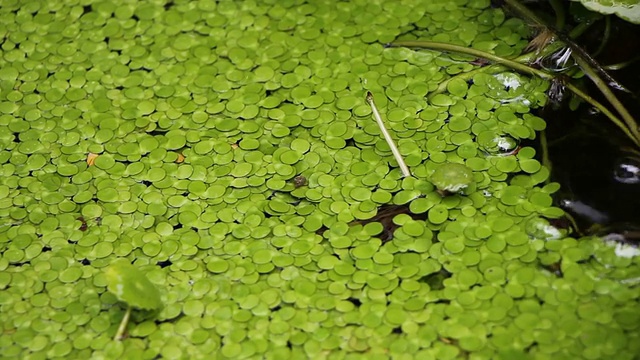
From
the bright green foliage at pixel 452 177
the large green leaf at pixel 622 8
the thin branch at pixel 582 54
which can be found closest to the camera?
the bright green foliage at pixel 452 177

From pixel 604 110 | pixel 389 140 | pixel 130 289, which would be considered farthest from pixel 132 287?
pixel 604 110

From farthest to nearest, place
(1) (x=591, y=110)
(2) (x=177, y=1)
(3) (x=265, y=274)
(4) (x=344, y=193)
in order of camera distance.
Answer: (2) (x=177, y=1)
(1) (x=591, y=110)
(4) (x=344, y=193)
(3) (x=265, y=274)

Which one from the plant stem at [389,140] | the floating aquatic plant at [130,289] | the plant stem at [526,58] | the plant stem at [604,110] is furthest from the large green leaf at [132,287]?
the plant stem at [604,110]

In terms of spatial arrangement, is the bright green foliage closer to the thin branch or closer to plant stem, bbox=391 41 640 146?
plant stem, bbox=391 41 640 146

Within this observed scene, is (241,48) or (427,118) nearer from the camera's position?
(427,118)

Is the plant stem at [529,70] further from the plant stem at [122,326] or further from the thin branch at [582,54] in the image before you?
the plant stem at [122,326]

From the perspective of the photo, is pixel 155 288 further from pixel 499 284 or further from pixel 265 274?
pixel 499 284

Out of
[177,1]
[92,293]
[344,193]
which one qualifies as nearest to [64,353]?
[92,293]
